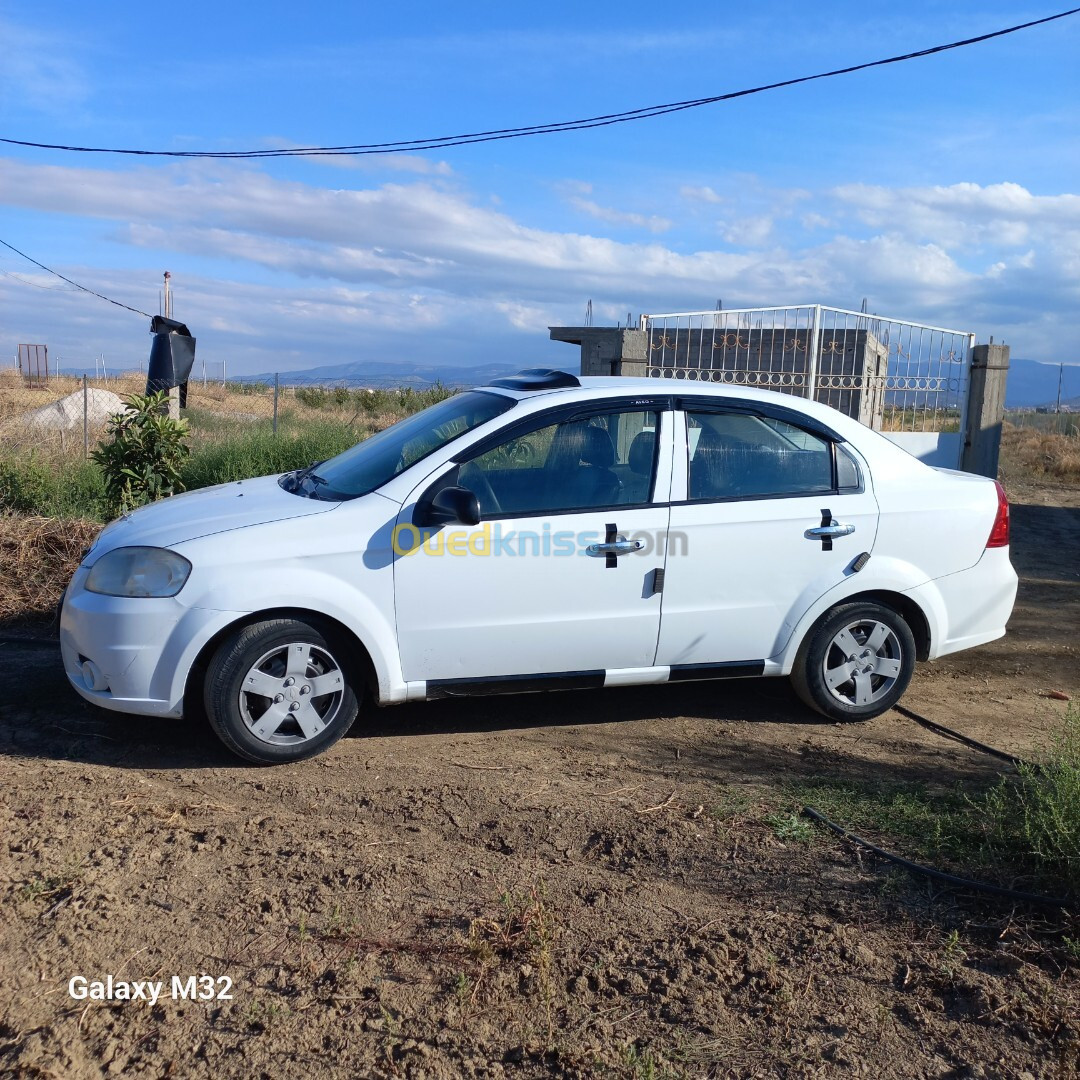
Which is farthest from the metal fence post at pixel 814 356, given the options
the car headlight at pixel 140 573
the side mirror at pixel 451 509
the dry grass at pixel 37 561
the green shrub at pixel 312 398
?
the green shrub at pixel 312 398

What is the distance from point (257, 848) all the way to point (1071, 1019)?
279 cm

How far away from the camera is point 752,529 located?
5.40 meters

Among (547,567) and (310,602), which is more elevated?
(547,567)

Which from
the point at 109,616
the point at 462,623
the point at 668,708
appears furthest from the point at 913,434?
the point at 109,616

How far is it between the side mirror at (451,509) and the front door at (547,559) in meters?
0.06

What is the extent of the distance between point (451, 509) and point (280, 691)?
1.14 m

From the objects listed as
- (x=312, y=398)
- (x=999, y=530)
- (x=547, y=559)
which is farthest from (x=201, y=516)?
(x=312, y=398)

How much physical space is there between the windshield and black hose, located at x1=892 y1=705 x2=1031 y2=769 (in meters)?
2.85

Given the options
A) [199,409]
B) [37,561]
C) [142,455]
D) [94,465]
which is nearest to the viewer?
[37,561]

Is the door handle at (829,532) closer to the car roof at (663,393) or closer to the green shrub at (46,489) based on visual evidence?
the car roof at (663,393)

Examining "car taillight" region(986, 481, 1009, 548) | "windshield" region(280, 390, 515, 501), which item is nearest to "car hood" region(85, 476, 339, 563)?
"windshield" region(280, 390, 515, 501)

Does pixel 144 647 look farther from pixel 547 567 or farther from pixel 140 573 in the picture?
pixel 547 567

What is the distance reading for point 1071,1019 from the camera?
3084 millimetres

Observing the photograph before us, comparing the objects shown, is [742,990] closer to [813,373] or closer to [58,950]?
[58,950]
